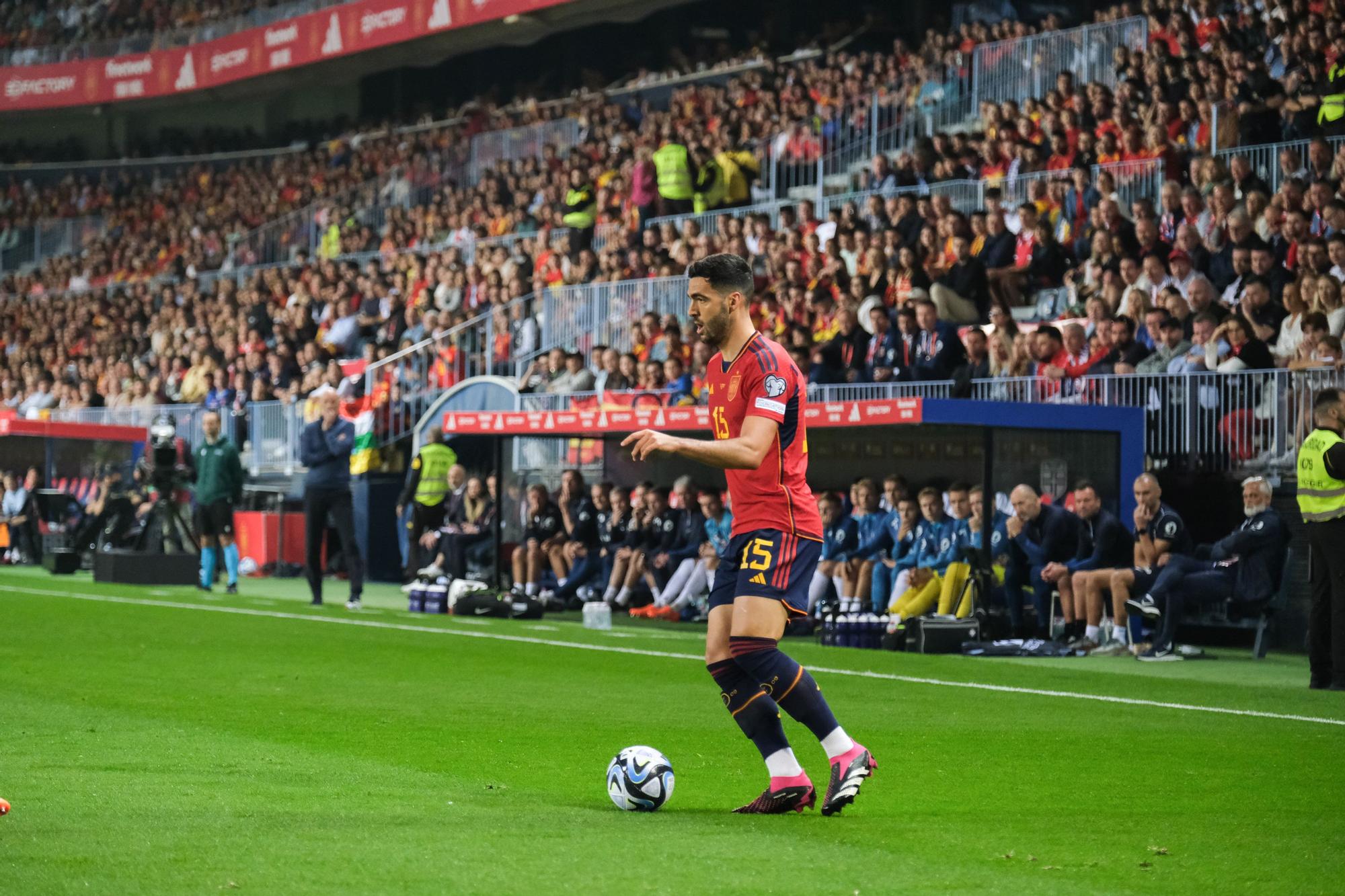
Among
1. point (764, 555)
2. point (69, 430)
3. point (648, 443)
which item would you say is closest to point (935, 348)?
point (764, 555)

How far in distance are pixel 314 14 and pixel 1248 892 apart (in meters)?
38.3

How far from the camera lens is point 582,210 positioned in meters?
29.0

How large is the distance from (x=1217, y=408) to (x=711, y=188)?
468 inches

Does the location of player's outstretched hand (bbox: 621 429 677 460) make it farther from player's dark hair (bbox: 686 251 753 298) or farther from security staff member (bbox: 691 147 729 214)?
security staff member (bbox: 691 147 729 214)

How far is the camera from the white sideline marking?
10938mm

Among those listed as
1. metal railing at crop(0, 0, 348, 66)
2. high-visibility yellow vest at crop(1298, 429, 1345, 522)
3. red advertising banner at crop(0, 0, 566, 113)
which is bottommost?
high-visibility yellow vest at crop(1298, 429, 1345, 522)

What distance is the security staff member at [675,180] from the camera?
27.4 metres

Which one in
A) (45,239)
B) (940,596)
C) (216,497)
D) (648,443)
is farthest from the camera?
(45,239)

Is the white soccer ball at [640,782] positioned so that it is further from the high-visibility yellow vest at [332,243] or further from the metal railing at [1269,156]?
the high-visibility yellow vest at [332,243]

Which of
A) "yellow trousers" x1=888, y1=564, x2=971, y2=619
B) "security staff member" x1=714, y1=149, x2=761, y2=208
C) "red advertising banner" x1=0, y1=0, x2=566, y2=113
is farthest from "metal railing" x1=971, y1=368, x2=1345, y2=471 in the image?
"red advertising banner" x1=0, y1=0, x2=566, y2=113

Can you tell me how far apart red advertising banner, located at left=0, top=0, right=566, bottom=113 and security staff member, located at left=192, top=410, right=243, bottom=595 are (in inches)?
651

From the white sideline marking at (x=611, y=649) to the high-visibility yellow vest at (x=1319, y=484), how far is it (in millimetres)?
2096

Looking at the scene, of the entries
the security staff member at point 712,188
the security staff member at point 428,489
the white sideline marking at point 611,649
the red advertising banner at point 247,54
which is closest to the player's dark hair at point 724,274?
the white sideline marking at point 611,649

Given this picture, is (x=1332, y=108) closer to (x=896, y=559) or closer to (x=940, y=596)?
(x=896, y=559)
